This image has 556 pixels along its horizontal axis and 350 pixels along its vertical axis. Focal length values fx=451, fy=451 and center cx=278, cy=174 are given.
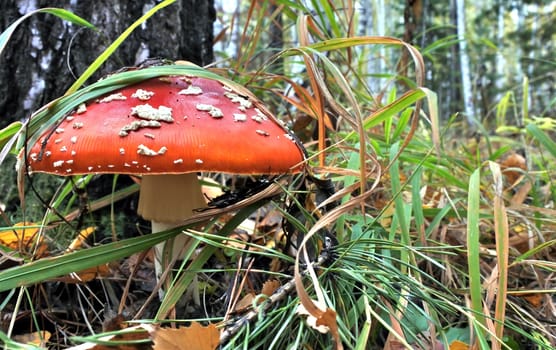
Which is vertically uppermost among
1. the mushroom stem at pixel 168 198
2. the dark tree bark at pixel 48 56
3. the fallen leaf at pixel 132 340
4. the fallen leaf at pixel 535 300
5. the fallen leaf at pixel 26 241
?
the dark tree bark at pixel 48 56

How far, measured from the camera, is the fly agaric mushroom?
105cm

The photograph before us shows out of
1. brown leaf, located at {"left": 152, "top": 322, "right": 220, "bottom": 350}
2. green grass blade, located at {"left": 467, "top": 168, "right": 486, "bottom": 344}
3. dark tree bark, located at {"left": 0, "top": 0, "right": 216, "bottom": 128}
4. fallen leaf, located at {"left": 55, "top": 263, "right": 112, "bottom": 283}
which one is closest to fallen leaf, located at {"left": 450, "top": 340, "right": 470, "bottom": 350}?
green grass blade, located at {"left": 467, "top": 168, "right": 486, "bottom": 344}

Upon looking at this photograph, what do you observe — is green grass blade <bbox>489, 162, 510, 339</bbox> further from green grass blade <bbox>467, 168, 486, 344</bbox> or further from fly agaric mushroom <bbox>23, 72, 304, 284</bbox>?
fly agaric mushroom <bbox>23, 72, 304, 284</bbox>

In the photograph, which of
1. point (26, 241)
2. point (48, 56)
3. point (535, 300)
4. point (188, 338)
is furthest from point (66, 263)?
point (535, 300)

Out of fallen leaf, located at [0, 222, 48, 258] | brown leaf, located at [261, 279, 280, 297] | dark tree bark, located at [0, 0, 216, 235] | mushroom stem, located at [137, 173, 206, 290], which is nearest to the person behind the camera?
brown leaf, located at [261, 279, 280, 297]

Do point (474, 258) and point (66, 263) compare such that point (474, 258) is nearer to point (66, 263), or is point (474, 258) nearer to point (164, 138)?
point (164, 138)

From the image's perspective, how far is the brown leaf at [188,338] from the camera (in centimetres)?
86

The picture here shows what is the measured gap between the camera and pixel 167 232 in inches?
47.4

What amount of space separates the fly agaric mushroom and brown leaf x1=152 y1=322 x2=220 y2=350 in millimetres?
361

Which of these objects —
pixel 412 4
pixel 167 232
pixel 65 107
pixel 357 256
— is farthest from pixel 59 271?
pixel 412 4

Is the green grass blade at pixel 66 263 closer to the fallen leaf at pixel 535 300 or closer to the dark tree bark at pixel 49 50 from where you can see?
the dark tree bark at pixel 49 50

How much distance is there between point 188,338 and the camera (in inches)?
33.9

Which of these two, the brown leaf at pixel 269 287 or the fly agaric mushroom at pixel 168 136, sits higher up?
the fly agaric mushroom at pixel 168 136

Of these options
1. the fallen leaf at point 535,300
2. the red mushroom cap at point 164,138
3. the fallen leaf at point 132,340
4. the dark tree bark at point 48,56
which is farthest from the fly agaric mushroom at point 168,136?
the fallen leaf at point 535,300
